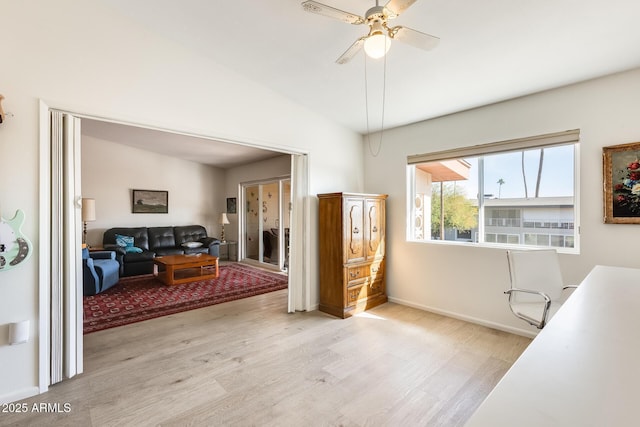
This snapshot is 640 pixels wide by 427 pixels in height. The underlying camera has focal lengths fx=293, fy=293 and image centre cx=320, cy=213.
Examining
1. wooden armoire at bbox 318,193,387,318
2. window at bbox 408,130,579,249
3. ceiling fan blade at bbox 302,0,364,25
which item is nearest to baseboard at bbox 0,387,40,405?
wooden armoire at bbox 318,193,387,318

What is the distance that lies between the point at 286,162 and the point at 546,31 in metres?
4.68

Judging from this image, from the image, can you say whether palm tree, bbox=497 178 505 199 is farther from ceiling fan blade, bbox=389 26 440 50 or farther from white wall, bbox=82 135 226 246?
white wall, bbox=82 135 226 246

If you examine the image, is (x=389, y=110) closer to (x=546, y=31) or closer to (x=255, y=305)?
(x=546, y=31)

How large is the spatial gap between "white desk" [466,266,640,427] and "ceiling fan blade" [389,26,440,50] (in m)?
1.66

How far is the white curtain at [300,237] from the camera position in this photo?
12.5 feet

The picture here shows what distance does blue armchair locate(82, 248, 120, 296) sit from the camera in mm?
4219

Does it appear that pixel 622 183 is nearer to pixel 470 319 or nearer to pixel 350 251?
pixel 470 319

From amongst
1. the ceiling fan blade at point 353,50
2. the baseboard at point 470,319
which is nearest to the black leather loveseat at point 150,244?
the baseboard at point 470,319

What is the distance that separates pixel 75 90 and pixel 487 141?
3860mm

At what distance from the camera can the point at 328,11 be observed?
1.67 metres

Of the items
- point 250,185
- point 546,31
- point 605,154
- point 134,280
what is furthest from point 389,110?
point 134,280

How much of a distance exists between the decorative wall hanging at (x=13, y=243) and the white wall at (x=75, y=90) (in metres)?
0.05

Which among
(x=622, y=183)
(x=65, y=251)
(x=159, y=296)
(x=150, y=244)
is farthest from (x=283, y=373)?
(x=150, y=244)

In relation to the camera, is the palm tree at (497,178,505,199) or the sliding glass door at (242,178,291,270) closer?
the palm tree at (497,178,505,199)
